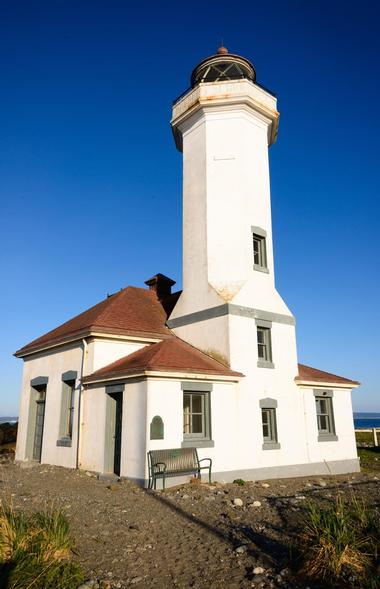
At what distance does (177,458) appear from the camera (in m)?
11.5

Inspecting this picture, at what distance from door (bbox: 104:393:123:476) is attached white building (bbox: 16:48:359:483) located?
0.11 ft

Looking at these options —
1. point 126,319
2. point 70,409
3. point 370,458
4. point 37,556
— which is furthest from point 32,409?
point 370,458

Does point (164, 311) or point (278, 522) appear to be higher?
point (164, 311)

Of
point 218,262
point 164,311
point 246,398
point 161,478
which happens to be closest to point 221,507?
point 161,478

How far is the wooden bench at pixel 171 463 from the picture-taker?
1106 cm

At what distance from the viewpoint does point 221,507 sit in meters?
8.63

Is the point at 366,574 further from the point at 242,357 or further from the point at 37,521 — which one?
the point at 242,357

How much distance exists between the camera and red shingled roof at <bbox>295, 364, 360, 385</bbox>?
16427 millimetres

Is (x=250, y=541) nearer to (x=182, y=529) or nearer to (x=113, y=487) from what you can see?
(x=182, y=529)

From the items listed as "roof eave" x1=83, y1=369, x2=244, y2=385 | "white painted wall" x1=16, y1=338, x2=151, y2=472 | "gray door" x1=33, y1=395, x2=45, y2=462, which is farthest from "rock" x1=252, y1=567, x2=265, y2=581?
"gray door" x1=33, y1=395, x2=45, y2=462

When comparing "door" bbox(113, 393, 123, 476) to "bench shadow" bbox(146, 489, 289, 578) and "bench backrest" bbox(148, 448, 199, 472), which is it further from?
"bench shadow" bbox(146, 489, 289, 578)

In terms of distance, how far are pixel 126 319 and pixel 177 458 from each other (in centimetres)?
598

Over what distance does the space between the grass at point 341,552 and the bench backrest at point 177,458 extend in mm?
5869

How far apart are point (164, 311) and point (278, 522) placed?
480 inches
